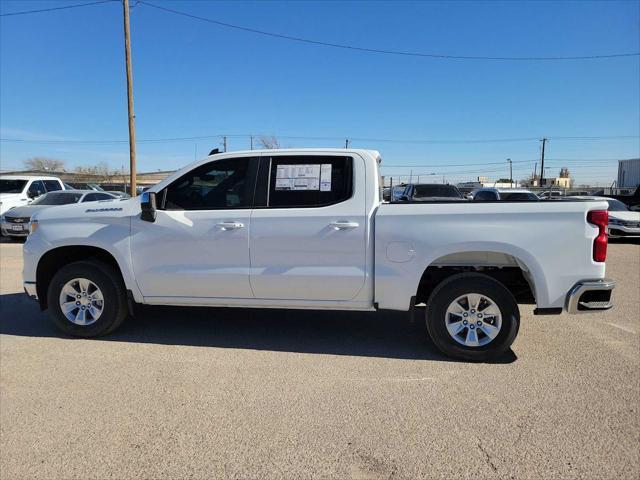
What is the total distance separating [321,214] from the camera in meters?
4.48

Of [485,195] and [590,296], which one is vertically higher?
[485,195]

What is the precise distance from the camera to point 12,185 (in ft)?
52.7

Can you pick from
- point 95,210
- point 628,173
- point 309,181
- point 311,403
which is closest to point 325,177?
point 309,181

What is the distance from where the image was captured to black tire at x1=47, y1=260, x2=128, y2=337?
493 centimetres

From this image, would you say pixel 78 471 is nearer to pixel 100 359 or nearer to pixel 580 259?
pixel 100 359

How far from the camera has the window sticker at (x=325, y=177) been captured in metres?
4.60

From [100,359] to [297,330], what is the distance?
1985 mm

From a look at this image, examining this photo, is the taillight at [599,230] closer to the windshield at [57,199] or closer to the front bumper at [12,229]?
the front bumper at [12,229]

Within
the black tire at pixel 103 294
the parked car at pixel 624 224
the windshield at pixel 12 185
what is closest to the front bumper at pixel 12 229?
the windshield at pixel 12 185

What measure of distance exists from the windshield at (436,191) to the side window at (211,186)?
1164cm

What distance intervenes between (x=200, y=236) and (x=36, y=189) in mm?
14386

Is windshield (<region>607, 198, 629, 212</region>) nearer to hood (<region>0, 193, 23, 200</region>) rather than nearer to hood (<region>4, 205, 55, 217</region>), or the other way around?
hood (<region>4, 205, 55, 217</region>)

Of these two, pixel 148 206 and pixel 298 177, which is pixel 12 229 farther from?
pixel 298 177

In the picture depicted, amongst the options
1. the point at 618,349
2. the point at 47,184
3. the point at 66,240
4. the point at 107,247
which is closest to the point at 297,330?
the point at 107,247
